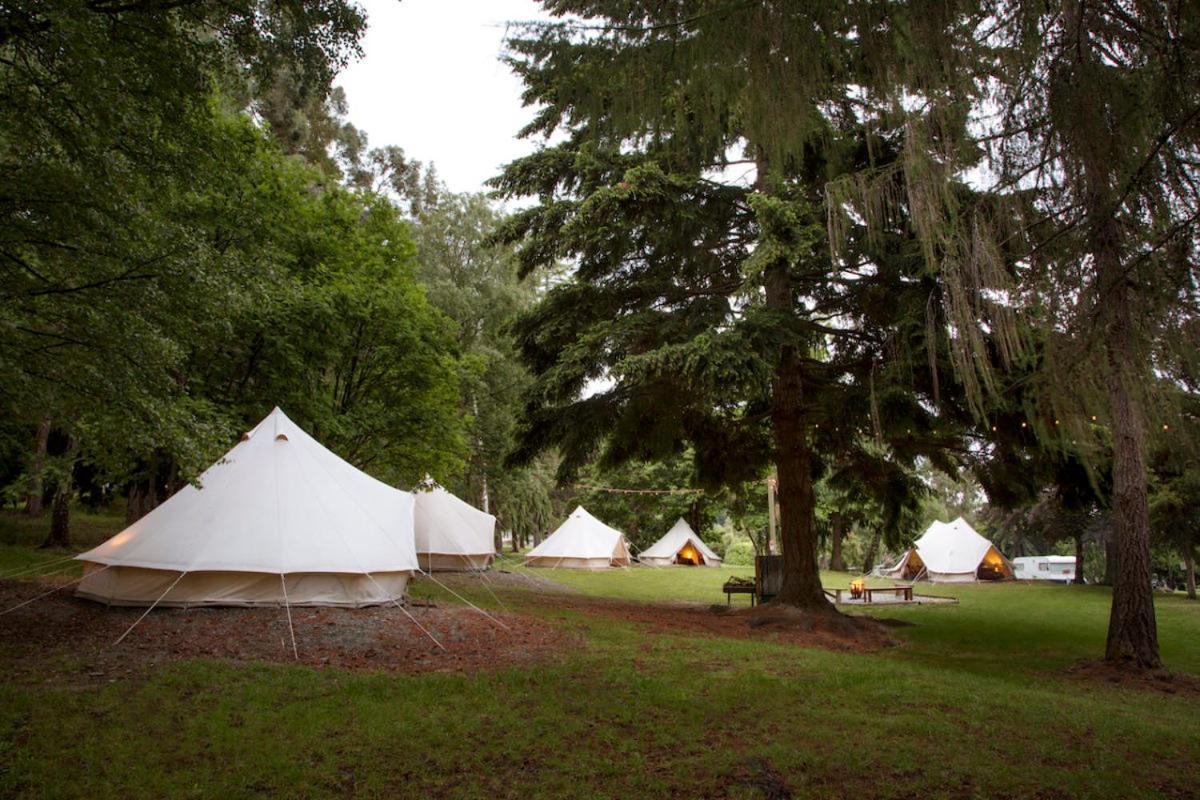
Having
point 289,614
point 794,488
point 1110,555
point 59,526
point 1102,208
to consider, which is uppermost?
point 1102,208

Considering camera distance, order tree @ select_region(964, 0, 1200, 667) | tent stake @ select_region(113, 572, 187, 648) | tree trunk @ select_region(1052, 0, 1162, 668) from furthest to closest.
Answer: tent stake @ select_region(113, 572, 187, 648)
tree trunk @ select_region(1052, 0, 1162, 668)
tree @ select_region(964, 0, 1200, 667)

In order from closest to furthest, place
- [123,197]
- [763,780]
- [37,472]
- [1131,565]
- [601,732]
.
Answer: [763,780] < [601,732] < [123,197] < [1131,565] < [37,472]

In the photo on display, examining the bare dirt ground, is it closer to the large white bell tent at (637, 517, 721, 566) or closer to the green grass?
the green grass

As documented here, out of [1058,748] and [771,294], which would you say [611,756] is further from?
[771,294]

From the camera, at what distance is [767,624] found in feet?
33.7

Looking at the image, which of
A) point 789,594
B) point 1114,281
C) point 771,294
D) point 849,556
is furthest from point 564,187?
point 849,556

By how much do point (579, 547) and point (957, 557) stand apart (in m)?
13.7

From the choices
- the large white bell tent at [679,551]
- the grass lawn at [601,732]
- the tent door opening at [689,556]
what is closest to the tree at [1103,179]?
the grass lawn at [601,732]

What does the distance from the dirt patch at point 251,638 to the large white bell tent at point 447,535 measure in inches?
344

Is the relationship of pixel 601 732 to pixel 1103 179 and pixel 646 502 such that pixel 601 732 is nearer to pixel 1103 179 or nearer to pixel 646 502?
pixel 1103 179

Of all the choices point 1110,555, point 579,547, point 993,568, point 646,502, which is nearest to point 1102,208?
point 1110,555

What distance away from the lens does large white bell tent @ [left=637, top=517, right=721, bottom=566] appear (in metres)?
30.7

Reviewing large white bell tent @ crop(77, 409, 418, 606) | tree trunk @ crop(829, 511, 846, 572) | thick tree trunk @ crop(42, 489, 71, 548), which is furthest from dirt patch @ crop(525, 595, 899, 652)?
tree trunk @ crop(829, 511, 846, 572)

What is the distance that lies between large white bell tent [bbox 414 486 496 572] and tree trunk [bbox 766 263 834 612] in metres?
8.73
